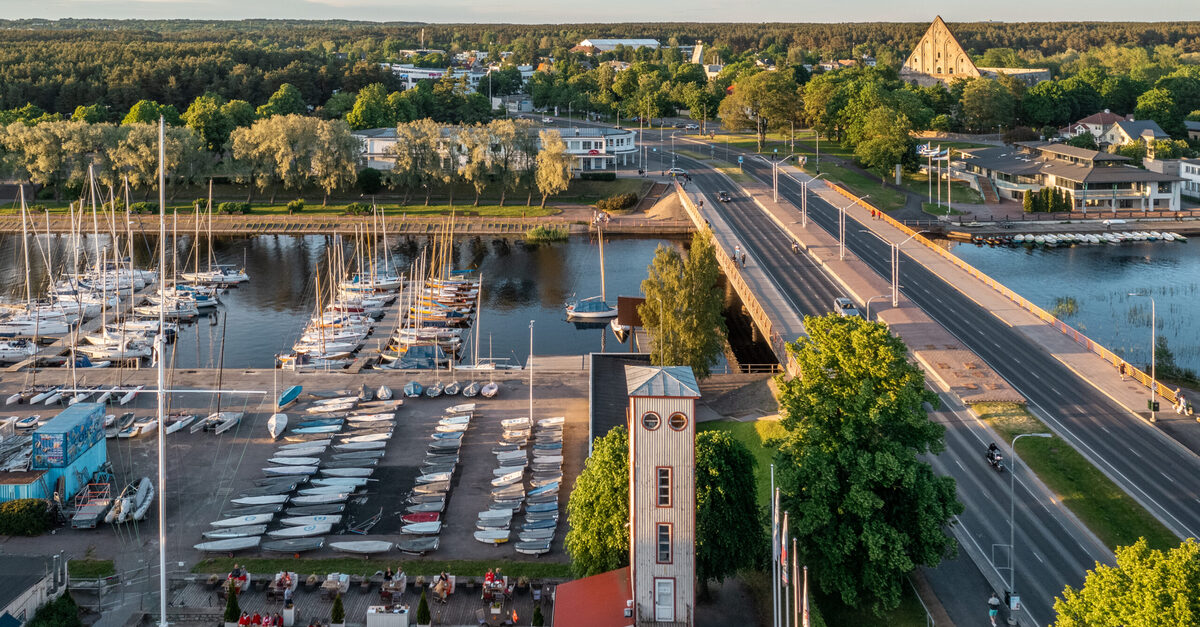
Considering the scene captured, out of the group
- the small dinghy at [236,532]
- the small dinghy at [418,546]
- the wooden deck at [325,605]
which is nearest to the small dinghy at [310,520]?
the small dinghy at [236,532]

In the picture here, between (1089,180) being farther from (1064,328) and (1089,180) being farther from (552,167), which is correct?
(1064,328)

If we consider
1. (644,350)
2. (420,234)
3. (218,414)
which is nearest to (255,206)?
(420,234)

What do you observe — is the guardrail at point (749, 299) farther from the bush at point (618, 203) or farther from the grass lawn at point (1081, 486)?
the bush at point (618, 203)

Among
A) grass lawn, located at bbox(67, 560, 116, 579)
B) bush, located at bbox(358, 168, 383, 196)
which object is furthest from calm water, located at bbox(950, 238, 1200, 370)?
bush, located at bbox(358, 168, 383, 196)

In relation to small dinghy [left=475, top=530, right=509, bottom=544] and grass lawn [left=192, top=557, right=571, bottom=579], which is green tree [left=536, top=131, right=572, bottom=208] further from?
grass lawn [left=192, top=557, right=571, bottom=579]

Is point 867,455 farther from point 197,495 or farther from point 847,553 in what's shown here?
point 197,495

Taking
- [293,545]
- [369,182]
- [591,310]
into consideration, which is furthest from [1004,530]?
[369,182]

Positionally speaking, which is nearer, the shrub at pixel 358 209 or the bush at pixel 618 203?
the shrub at pixel 358 209
